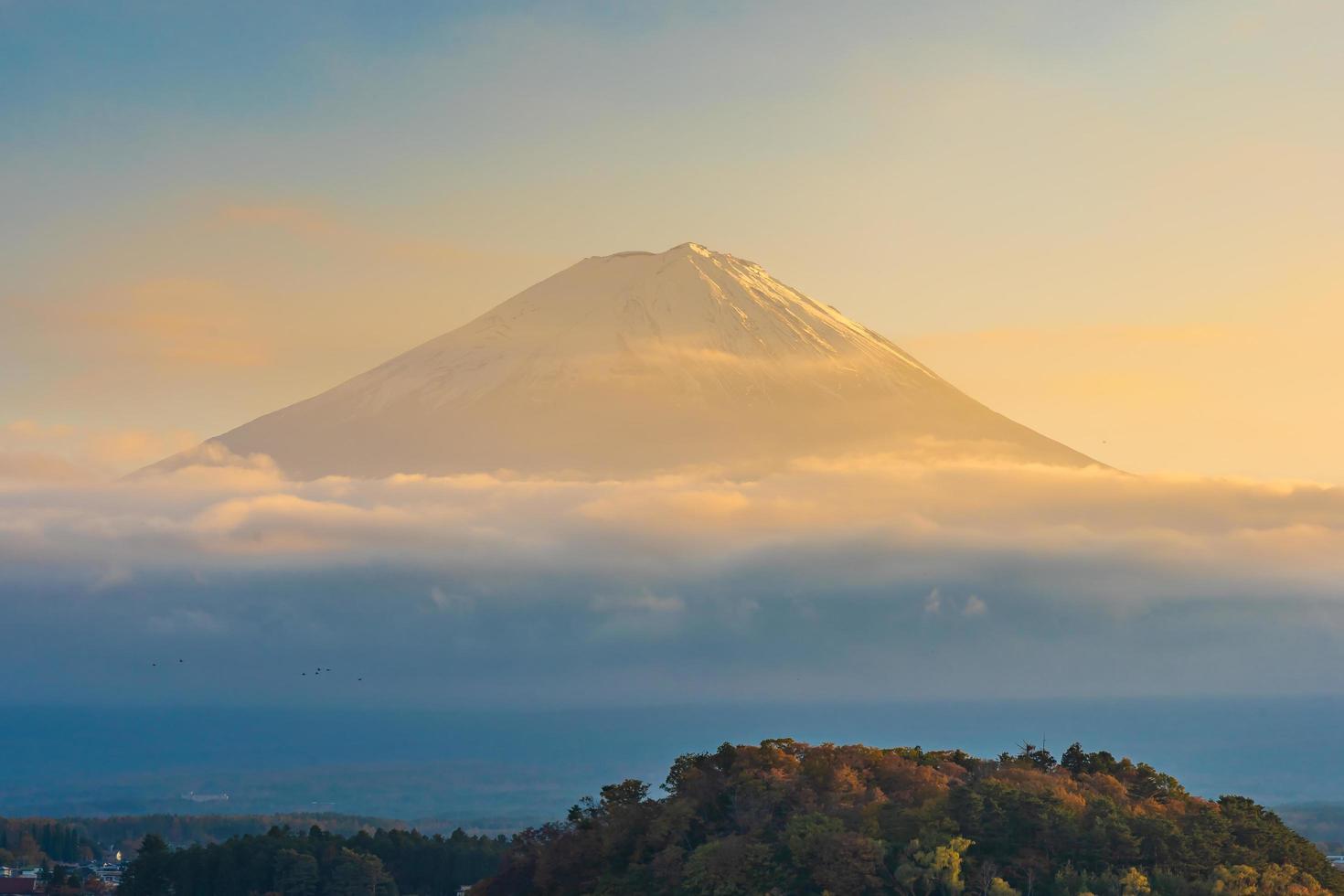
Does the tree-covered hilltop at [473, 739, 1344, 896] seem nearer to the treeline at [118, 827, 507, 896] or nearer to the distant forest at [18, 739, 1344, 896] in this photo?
the distant forest at [18, 739, 1344, 896]

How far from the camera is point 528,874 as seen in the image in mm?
122250

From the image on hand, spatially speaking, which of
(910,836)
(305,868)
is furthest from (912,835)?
(305,868)

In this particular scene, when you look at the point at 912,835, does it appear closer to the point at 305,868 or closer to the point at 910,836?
the point at 910,836

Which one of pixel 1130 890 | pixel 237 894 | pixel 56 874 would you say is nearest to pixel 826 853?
pixel 1130 890

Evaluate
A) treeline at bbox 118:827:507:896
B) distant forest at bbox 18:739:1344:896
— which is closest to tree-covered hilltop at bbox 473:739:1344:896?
distant forest at bbox 18:739:1344:896

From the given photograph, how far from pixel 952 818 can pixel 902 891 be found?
6.95 metres

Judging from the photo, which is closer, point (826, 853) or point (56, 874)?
point (826, 853)

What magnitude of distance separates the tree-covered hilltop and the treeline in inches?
2080

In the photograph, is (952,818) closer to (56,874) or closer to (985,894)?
(985,894)

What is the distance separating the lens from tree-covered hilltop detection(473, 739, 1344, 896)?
99.3 meters

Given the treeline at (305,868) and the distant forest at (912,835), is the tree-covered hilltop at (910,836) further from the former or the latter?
the treeline at (305,868)

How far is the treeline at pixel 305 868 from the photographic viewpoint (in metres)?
168

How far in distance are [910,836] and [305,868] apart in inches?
3079

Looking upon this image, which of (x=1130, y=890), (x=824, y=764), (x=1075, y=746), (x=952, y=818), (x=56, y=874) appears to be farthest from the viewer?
(x=56, y=874)
